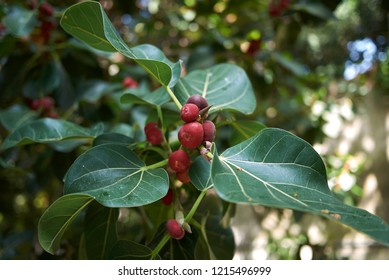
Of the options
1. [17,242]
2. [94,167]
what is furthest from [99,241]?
[17,242]

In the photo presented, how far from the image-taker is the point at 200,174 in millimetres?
589

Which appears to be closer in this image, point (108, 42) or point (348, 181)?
point (108, 42)

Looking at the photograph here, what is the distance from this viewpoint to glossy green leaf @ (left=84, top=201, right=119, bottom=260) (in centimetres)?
68

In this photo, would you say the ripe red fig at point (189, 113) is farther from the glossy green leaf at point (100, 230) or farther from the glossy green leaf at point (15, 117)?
the glossy green leaf at point (15, 117)

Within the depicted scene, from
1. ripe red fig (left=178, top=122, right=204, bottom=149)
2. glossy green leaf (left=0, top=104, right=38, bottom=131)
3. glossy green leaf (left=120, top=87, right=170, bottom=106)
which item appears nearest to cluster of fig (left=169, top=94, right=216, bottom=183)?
ripe red fig (left=178, top=122, right=204, bottom=149)

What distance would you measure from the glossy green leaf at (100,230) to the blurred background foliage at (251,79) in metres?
0.17

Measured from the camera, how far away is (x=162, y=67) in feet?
1.89

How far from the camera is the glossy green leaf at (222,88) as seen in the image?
27.7 inches

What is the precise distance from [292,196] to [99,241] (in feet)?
1.21

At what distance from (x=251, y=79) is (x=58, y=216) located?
1.18m

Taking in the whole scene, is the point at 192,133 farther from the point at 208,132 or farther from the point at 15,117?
the point at 15,117

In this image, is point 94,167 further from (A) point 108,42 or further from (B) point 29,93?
(B) point 29,93

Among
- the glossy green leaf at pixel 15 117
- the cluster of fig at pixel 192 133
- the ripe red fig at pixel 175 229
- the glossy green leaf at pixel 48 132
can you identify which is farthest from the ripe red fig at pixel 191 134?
the glossy green leaf at pixel 15 117

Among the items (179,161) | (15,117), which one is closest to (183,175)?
(179,161)
